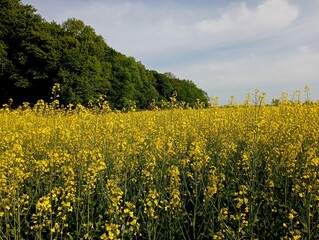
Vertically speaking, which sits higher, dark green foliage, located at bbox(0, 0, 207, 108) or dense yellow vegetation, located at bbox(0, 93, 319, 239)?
dark green foliage, located at bbox(0, 0, 207, 108)

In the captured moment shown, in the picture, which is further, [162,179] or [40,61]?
[40,61]

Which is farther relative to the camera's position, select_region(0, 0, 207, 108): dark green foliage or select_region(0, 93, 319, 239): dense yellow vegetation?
select_region(0, 0, 207, 108): dark green foliage

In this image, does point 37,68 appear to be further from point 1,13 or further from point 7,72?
point 1,13

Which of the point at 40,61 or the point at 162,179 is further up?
the point at 40,61

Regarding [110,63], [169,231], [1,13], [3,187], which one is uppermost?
[1,13]

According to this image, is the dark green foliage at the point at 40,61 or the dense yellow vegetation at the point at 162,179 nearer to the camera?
the dense yellow vegetation at the point at 162,179

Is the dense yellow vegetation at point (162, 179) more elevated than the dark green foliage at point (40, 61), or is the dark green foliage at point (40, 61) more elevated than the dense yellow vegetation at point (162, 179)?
the dark green foliage at point (40, 61)

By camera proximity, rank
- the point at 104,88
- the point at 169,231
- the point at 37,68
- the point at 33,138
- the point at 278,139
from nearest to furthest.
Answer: the point at 169,231
the point at 278,139
the point at 33,138
the point at 37,68
the point at 104,88

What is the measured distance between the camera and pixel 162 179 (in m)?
4.37

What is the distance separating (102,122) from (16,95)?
90.4 ft

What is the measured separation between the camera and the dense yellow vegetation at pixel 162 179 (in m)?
3.34

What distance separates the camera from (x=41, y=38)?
96.2ft

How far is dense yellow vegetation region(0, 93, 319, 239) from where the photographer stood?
3344 mm

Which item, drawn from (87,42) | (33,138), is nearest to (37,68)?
(87,42)
